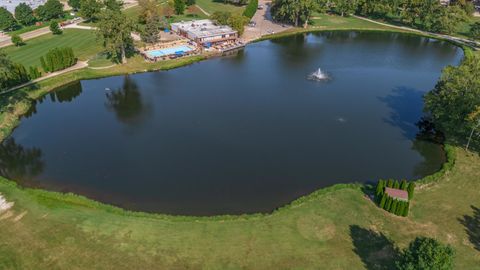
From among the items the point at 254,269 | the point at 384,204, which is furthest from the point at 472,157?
the point at 254,269

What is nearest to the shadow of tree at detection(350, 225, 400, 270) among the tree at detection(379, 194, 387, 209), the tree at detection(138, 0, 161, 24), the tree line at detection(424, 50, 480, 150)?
the tree at detection(379, 194, 387, 209)

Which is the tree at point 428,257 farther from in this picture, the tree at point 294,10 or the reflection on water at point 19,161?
the tree at point 294,10

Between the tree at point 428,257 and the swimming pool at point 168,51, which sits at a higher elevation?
the swimming pool at point 168,51

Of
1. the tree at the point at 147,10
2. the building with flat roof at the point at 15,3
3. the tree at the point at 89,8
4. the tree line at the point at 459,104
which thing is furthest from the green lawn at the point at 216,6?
the tree line at the point at 459,104

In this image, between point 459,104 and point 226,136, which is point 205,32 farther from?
point 459,104

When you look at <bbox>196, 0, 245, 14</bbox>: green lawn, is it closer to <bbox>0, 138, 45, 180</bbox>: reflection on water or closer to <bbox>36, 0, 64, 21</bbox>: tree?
<bbox>36, 0, 64, 21</bbox>: tree

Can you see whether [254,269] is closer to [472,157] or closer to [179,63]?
[472,157]
